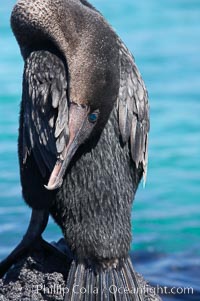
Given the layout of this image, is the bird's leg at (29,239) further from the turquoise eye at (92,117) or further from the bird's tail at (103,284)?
the turquoise eye at (92,117)

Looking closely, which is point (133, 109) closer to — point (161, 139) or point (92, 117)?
point (92, 117)

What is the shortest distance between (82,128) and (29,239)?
0.76 m

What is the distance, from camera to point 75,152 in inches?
195

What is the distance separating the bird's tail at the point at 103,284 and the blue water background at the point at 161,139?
1444mm

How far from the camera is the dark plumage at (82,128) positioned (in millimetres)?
4852

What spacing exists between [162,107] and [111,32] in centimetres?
461

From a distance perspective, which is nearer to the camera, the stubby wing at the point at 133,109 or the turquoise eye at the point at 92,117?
the turquoise eye at the point at 92,117

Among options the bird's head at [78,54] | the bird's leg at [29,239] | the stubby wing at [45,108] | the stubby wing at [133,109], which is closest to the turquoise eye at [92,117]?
the bird's head at [78,54]

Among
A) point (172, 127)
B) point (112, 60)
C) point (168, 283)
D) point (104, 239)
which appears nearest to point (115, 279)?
point (104, 239)

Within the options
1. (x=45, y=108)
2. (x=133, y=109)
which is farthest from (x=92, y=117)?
(x=133, y=109)

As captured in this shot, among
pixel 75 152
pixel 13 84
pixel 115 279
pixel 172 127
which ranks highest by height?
pixel 13 84

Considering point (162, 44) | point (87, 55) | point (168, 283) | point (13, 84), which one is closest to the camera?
point (87, 55)

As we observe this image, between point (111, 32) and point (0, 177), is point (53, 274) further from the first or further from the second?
point (0, 177)

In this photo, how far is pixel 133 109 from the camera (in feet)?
17.2
